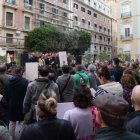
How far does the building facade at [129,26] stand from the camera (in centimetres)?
4491

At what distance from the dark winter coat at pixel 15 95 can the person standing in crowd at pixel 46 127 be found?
9.73 ft

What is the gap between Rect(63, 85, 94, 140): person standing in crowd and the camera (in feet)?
14.4

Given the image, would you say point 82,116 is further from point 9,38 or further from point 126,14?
point 126,14

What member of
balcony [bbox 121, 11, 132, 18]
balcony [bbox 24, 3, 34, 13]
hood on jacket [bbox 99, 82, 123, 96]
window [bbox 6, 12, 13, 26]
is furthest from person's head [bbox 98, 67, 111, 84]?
balcony [bbox 121, 11, 132, 18]

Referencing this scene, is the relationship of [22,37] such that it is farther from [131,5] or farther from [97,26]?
[97,26]

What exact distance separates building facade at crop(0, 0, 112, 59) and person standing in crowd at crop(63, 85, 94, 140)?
30638mm

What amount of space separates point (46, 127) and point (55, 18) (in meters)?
43.4

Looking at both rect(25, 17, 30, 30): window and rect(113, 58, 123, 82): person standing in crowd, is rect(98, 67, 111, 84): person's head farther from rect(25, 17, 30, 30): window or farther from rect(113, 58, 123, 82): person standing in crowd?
rect(25, 17, 30, 30): window

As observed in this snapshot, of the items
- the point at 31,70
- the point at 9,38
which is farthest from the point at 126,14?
the point at 31,70

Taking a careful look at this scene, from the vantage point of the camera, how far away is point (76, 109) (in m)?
4.46

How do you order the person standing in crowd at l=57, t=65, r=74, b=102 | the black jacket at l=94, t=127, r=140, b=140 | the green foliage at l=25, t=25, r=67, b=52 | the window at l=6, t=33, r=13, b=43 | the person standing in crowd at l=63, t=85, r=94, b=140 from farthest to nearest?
the green foliage at l=25, t=25, r=67, b=52, the window at l=6, t=33, r=13, b=43, the person standing in crowd at l=57, t=65, r=74, b=102, the person standing in crowd at l=63, t=85, r=94, b=140, the black jacket at l=94, t=127, r=140, b=140

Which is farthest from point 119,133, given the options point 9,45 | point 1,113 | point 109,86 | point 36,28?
point 36,28

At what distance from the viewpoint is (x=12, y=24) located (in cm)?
3750

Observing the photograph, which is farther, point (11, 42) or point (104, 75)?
point (11, 42)
